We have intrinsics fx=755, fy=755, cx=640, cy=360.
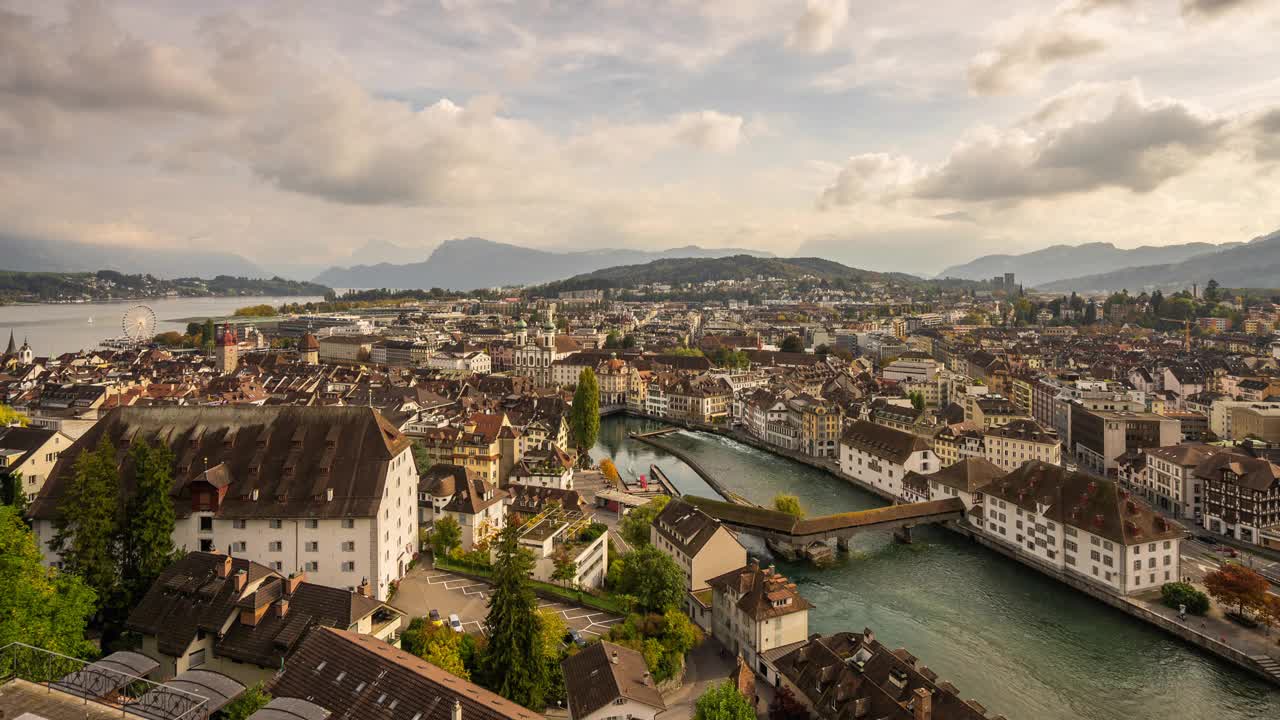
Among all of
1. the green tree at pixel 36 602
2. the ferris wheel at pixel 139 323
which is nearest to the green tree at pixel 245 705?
the green tree at pixel 36 602

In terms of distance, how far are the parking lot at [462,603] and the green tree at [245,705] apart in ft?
25.6

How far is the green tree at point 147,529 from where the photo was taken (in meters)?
20.1

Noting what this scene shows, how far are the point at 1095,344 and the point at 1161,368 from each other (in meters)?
26.0

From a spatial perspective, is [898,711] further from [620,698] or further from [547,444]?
[547,444]

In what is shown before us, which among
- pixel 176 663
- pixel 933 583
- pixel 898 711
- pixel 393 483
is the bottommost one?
pixel 933 583

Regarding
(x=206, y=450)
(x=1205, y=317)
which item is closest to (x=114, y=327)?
(x=206, y=450)

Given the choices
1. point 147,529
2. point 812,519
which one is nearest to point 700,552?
point 812,519

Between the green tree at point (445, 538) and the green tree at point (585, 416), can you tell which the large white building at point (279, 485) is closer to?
the green tree at point (445, 538)

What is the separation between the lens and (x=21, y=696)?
34.7 feet

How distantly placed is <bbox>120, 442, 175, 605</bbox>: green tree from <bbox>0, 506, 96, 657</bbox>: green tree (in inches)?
76.6

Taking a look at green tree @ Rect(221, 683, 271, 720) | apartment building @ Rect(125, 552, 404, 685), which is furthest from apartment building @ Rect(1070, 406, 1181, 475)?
green tree @ Rect(221, 683, 271, 720)

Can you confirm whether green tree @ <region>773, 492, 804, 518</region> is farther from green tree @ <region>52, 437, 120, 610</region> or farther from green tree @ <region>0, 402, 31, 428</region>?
green tree @ <region>0, 402, 31, 428</region>

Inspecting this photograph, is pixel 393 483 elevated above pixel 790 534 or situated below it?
above

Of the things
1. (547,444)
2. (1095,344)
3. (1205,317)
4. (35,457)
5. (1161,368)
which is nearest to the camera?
(35,457)
